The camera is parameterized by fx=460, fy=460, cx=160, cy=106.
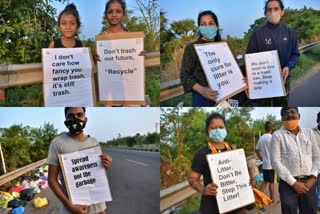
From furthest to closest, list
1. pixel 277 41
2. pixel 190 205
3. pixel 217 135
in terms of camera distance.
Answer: pixel 277 41 → pixel 190 205 → pixel 217 135

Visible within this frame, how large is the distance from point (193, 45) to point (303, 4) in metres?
1.17

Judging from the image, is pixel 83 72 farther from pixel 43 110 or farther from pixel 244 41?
pixel 244 41

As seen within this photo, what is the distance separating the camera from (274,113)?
427cm

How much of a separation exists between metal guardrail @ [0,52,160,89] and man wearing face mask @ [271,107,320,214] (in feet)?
7.18

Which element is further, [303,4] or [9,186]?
[303,4]

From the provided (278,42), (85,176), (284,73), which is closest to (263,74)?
(284,73)

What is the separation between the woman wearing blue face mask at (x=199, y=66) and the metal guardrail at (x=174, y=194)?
814 mm

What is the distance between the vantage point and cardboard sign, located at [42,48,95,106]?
3.86 meters

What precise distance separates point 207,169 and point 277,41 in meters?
1.37

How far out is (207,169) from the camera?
3.83 meters

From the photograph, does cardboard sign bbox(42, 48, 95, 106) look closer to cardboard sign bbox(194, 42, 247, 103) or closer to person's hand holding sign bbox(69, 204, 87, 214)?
person's hand holding sign bbox(69, 204, 87, 214)

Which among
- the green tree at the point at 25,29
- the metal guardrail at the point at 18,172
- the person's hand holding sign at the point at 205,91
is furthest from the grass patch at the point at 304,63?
the metal guardrail at the point at 18,172

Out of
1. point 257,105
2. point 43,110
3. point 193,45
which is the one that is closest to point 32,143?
point 43,110

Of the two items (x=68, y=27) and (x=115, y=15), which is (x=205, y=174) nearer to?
(x=115, y=15)
